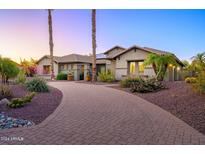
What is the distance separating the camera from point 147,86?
33.1 ft

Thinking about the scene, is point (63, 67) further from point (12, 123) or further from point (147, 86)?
point (12, 123)

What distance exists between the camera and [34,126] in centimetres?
450

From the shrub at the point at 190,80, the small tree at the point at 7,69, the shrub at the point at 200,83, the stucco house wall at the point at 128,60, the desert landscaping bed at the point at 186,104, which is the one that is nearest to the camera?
the desert landscaping bed at the point at 186,104

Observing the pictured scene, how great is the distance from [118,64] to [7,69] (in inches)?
286

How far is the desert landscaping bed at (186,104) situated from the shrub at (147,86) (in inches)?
30.5

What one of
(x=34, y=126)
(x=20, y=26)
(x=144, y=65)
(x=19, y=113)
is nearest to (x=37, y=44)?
(x=20, y=26)

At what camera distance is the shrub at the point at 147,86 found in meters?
9.96

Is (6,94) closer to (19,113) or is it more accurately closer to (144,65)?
(19,113)

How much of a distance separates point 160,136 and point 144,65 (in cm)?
635

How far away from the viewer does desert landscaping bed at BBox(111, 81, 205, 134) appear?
5.11m

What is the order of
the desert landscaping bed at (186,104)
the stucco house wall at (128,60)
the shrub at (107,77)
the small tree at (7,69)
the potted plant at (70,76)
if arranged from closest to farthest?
the desert landscaping bed at (186,104), the small tree at (7,69), the stucco house wall at (128,60), the shrub at (107,77), the potted plant at (70,76)

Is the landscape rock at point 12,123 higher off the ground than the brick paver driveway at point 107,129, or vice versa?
the landscape rock at point 12,123

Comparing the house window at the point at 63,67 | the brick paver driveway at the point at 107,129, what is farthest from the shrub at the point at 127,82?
the house window at the point at 63,67

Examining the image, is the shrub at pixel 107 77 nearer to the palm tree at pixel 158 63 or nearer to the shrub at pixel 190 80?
the palm tree at pixel 158 63
